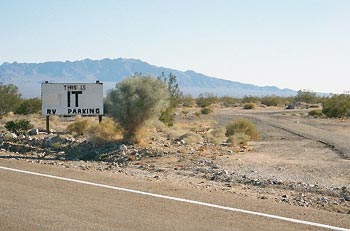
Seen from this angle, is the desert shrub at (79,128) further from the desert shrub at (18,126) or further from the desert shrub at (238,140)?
the desert shrub at (238,140)

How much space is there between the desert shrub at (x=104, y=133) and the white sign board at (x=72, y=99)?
2416 millimetres

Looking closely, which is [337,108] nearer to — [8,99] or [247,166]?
[8,99]

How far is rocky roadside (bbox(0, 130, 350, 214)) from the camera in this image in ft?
43.1

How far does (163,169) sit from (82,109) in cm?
1123

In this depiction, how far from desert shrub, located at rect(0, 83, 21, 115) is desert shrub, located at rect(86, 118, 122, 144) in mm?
30687

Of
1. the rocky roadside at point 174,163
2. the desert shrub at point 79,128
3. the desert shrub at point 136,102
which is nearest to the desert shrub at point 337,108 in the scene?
the desert shrub at point 79,128

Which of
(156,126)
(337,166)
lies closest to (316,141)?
(156,126)

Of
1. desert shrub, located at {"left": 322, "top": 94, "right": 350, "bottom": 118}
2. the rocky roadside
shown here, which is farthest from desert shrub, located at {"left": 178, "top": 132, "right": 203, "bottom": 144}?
desert shrub, located at {"left": 322, "top": 94, "right": 350, "bottom": 118}

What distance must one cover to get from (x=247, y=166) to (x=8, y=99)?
4063 cm

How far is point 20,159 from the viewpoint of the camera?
19734 mm

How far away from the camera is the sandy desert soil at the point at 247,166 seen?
44.2 ft

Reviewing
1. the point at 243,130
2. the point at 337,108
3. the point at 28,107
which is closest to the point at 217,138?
the point at 243,130

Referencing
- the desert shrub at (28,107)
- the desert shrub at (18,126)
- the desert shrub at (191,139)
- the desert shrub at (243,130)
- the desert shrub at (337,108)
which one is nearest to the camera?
the desert shrub at (191,139)

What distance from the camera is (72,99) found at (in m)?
28.0
